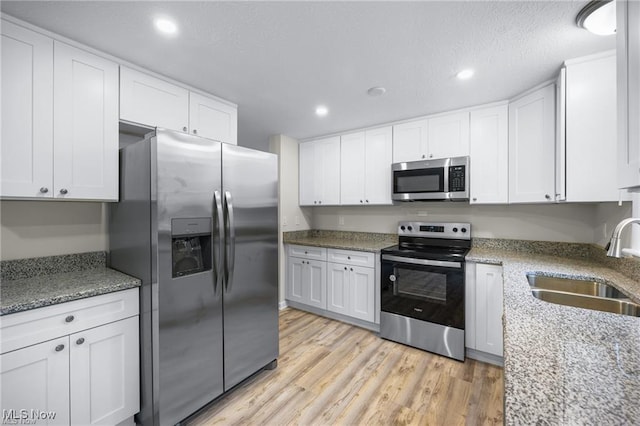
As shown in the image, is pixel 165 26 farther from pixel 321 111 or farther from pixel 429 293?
pixel 429 293

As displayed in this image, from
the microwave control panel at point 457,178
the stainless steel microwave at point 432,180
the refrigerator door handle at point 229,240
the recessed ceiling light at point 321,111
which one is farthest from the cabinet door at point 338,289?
the recessed ceiling light at point 321,111

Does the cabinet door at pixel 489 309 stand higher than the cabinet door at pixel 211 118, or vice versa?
the cabinet door at pixel 211 118

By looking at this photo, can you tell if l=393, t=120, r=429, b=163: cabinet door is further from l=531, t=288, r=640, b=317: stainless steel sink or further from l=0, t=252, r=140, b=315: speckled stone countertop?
l=0, t=252, r=140, b=315: speckled stone countertop

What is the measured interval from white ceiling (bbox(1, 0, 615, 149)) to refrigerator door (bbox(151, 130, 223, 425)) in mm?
632

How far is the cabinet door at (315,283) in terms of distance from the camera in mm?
3320

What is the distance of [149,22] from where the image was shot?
1492 mm

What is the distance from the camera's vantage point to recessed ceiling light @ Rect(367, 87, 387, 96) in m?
2.28

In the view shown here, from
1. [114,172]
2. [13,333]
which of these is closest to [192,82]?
[114,172]

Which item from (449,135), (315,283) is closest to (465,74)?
(449,135)

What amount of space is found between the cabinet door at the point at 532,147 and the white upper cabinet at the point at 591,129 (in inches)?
10.5

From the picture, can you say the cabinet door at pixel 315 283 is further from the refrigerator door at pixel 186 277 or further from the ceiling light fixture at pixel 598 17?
the ceiling light fixture at pixel 598 17

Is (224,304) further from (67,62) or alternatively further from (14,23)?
(14,23)

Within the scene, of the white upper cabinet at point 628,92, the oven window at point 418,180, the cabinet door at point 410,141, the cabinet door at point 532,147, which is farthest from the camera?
the cabinet door at point 410,141

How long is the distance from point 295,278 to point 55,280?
2.40 m
